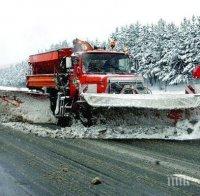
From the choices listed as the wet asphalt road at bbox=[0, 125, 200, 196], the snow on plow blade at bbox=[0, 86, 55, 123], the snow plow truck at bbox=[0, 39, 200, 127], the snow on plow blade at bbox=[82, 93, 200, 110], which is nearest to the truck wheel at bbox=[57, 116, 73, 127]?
the snow plow truck at bbox=[0, 39, 200, 127]

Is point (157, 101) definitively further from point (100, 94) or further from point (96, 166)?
point (96, 166)

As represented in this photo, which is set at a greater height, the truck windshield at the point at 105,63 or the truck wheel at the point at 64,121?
the truck windshield at the point at 105,63

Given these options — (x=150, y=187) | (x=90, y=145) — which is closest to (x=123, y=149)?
(x=90, y=145)

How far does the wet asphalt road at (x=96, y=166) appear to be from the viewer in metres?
5.78

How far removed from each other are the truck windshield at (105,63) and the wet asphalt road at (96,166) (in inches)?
126

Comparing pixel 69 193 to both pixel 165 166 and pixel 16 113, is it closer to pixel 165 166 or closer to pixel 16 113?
pixel 165 166

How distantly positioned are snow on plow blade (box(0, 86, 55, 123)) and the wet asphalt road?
434cm

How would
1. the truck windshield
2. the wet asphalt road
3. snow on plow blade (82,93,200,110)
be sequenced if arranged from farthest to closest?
the truck windshield < snow on plow blade (82,93,200,110) < the wet asphalt road

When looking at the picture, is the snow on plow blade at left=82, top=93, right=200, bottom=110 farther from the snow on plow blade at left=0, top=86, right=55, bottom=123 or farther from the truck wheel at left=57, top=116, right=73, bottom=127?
the snow on plow blade at left=0, top=86, right=55, bottom=123

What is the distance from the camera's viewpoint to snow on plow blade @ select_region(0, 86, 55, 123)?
15.2 meters

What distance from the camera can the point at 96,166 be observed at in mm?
7281

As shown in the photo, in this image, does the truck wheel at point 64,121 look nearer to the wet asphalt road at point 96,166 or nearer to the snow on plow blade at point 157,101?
the snow on plow blade at point 157,101

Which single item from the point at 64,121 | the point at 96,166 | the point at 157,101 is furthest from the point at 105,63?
the point at 96,166

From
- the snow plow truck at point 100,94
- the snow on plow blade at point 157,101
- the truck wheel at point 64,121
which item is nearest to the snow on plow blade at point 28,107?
the snow plow truck at point 100,94
